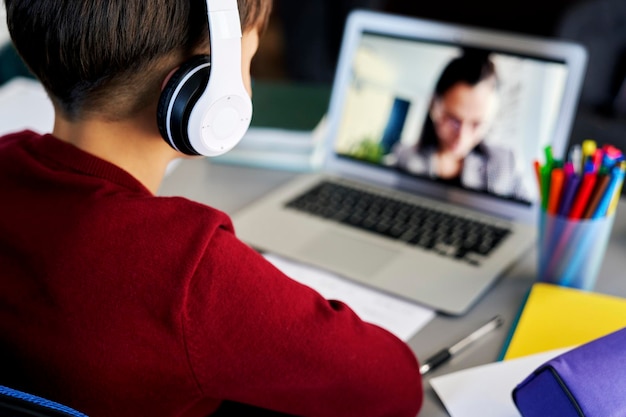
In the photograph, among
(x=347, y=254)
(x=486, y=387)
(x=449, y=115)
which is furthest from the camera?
(x=449, y=115)

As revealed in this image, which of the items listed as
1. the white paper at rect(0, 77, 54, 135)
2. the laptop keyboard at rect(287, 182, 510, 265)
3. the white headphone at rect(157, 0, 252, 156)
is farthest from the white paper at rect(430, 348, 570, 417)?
the white paper at rect(0, 77, 54, 135)

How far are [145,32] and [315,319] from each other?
30cm

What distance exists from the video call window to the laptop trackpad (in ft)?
0.63

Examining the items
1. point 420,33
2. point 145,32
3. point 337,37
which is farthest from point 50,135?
point 337,37

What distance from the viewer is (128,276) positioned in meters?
0.62

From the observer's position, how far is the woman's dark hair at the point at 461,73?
112 centimetres

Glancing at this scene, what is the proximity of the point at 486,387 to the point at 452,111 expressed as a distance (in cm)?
51

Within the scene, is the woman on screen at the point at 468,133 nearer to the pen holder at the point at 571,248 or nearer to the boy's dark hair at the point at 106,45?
the pen holder at the point at 571,248

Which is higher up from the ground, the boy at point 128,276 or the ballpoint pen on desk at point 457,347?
the boy at point 128,276

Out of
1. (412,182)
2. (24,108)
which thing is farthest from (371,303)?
(24,108)

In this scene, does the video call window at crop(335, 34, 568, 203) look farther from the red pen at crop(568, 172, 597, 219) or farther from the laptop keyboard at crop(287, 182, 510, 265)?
the red pen at crop(568, 172, 597, 219)

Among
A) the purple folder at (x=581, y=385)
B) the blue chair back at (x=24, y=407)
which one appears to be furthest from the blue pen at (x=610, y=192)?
the blue chair back at (x=24, y=407)

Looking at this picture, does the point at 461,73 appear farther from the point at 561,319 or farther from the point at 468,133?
the point at 561,319

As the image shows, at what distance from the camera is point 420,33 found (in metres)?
1.17
